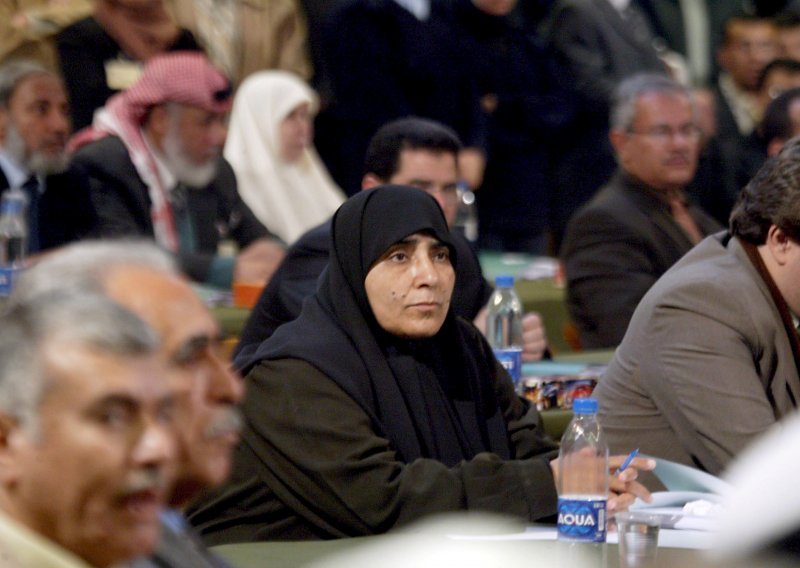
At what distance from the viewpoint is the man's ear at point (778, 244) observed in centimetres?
353

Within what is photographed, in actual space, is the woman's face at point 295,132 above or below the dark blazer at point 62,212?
below

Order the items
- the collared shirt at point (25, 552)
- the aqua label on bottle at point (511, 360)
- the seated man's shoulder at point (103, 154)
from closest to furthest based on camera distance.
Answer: the collared shirt at point (25, 552), the aqua label on bottle at point (511, 360), the seated man's shoulder at point (103, 154)

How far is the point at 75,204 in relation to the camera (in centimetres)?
609

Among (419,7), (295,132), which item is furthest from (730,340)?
(419,7)

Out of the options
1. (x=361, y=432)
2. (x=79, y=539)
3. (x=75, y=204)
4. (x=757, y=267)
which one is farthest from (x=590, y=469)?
(x=75, y=204)

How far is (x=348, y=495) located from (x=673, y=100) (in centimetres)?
395

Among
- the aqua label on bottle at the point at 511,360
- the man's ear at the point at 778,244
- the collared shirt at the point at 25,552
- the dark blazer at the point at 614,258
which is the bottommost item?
the dark blazer at the point at 614,258

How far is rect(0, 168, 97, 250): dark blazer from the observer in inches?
239

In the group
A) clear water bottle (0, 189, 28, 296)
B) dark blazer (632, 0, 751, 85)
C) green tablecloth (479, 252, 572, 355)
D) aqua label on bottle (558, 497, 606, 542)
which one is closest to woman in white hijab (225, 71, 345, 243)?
green tablecloth (479, 252, 572, 355)

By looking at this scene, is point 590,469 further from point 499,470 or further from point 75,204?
point 75,204

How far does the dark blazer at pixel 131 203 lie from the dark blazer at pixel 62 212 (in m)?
0.08

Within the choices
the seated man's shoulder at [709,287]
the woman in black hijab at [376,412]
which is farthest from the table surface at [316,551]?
the seated man's shoulder at [709,287]

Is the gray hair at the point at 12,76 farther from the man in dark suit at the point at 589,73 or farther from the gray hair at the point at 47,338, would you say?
the gray hair at the point at 47,338

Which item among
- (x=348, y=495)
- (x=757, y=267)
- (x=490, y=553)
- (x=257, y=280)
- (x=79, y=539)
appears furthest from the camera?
(x=257, y=280)
